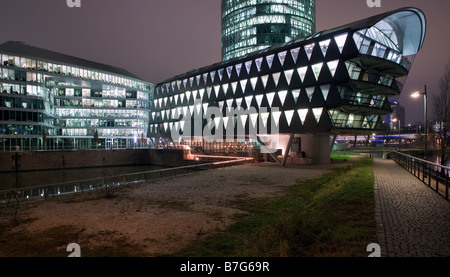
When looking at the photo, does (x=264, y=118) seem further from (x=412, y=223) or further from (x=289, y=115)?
(x=412, y=223)

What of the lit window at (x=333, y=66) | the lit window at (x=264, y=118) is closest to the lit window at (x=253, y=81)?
the lit window at (x=264, y=118)

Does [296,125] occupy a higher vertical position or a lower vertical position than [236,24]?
lower

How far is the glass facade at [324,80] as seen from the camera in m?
29.8

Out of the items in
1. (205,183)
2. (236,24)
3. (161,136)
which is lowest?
(205,183)

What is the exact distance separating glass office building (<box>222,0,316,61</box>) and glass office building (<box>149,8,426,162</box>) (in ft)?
178

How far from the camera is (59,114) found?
7431 cm

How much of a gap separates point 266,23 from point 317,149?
70220mm

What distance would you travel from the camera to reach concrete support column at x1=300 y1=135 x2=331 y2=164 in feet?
118

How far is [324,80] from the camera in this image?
30766mm

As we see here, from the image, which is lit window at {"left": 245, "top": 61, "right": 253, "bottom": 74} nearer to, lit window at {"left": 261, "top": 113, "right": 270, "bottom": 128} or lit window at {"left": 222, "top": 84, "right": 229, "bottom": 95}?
lit window at {"left": 222, "top": 84, "right": 229, "bottom": 95}

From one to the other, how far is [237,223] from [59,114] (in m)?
78.4

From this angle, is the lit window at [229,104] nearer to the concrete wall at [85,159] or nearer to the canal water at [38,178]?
the concrete wall at [85,159]
